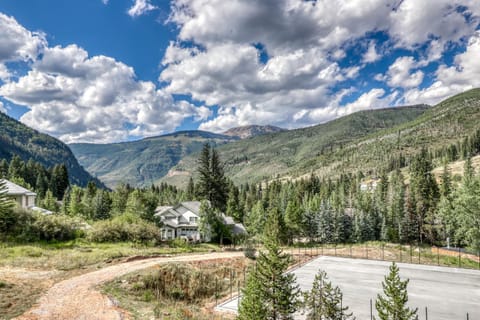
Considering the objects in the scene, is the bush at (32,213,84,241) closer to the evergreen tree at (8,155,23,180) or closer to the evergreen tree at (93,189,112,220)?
the evergreen tree at (93,189,112,220)

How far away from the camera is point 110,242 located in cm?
2998

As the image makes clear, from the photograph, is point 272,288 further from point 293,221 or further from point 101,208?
point 101,208

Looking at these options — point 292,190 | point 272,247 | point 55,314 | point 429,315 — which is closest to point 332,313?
point 272,247

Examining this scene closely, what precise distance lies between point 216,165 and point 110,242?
69.1 ft

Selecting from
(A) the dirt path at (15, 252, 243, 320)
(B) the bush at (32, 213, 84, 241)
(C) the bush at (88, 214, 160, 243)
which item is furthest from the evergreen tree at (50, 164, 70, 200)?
(A) the dirt path at (15, 252, 243, 320)

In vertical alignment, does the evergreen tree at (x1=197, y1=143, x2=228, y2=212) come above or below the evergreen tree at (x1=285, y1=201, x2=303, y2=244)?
above

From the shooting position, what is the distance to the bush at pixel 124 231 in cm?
2986

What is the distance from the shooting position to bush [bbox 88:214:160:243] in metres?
29.9

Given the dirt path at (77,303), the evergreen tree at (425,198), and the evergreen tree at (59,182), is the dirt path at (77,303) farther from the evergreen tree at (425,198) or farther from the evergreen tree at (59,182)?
the evergreen tree at (59,182)

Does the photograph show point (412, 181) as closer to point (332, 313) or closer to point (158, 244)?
point (158, 244)

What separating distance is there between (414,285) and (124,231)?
2622 cm

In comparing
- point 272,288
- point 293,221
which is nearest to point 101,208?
point 293,221

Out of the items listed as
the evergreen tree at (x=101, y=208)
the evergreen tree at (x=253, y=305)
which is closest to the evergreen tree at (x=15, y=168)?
the evergreen tree at (x=101, y=208)

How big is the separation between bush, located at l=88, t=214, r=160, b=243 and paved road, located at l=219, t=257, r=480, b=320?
16.4 m
